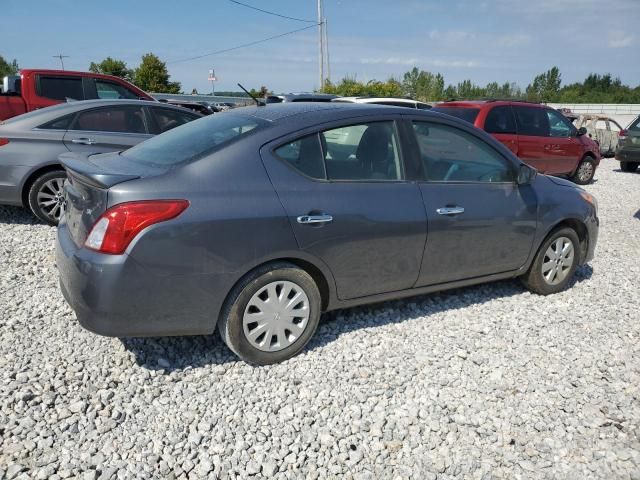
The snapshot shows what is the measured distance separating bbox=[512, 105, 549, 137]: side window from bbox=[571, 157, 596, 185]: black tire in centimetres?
161

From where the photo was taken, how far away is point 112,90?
971 centimetres

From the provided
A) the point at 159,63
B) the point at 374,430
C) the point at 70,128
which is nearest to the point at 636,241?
the point at 374,430

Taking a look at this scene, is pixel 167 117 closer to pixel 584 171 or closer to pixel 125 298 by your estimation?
pixel 125 298

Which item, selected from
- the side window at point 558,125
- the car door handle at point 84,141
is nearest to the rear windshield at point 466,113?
the side window at point 558,125

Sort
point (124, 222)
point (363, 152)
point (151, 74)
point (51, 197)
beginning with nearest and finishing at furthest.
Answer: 1. point (124, 222)
2. point (363, 152)
3. point (51, 197)
4. point (151, 74)

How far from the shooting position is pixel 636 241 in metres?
6.86

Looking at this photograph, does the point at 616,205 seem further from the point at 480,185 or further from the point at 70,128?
the point at 70,128

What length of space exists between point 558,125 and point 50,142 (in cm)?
950

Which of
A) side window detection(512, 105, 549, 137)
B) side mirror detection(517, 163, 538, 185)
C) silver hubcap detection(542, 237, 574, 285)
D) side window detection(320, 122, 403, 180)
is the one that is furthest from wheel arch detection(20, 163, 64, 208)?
side window detection(512, 105, 549, 137)

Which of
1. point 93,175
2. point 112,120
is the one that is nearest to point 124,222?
point 93,175

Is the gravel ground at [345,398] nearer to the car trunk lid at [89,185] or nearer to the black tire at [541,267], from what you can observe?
the black tire at [541,267]

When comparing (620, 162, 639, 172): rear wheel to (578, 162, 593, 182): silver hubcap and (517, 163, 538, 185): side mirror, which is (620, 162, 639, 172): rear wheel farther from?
(517, 163, 538, 185): side mirror

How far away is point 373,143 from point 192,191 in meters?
1.39

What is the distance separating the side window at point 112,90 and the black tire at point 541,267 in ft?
25.4
